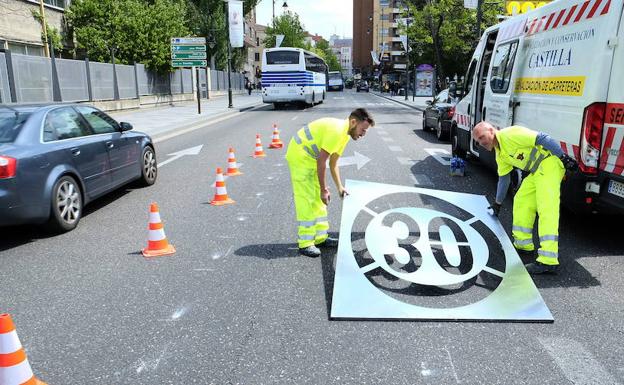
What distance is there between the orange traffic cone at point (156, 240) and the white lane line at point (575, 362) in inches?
140

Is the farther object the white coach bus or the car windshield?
the white coach bus

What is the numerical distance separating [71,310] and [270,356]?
1742 mm

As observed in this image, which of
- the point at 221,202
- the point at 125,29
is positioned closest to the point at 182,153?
the point at 221,202

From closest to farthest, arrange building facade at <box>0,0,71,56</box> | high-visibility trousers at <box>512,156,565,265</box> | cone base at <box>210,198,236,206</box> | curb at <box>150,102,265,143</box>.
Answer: high-visibility trousers at <box>512,156,565,265</box> → cone base at <box>210,198,236,206</box> → curb at <box>150,102,265,143</box> → building facade at <box>0,0,71,56</box>

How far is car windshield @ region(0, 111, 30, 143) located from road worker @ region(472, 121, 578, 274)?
488 cm

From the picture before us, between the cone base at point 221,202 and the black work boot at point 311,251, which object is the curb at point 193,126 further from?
the black work boot at point 311,251

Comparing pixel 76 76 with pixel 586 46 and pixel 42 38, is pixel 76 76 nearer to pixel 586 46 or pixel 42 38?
pixel 42 38

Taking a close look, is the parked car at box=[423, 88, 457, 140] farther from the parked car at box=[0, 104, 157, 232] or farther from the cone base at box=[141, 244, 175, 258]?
the cone base at box=[141, 244, 175, 258]

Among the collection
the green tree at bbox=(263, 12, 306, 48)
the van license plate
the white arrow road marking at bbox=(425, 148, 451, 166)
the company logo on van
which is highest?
the green tree at bbox=(263, 12, 306, 48)

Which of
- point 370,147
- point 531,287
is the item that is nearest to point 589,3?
point 531,287

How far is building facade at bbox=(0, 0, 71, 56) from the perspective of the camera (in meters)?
22.3

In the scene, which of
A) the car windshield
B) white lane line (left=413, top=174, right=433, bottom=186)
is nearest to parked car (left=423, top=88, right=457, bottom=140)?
white lane line (left=413, top=174, right=433, bottom=186)

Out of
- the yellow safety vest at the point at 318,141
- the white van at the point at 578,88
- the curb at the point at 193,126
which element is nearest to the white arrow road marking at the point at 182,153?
the curb at the point at 193,126

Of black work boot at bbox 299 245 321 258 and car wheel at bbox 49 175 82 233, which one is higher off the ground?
car wheel at bbox 49 175 82 233
